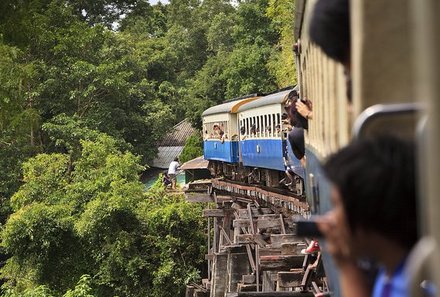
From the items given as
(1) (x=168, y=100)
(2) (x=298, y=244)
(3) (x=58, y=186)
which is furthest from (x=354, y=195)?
(1) (x=168, y=100)

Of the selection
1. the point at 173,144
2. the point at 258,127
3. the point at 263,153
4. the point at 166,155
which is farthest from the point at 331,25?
the point at 173,144

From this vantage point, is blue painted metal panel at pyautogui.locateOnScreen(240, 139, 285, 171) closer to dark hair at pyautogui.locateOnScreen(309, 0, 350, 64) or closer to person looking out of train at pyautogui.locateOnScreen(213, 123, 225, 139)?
person looking out of train at pyautogui.locateOnScreen(213, 123, 225, 139)

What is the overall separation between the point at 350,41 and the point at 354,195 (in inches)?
22.8

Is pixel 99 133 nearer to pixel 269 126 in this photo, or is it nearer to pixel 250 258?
pixel 250 258

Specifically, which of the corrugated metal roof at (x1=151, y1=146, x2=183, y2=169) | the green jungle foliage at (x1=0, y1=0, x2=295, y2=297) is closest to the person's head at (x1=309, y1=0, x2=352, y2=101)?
the green jungle foliage at (x1=0, y1=0, x2=295, y2=297)

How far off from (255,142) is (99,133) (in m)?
12.4

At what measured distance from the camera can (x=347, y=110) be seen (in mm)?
2102

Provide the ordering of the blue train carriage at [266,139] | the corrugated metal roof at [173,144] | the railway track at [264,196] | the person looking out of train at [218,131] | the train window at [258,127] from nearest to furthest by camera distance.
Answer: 1. the railway track at [264,196]
2. the blue train carriage at [266,139]
3. the train window at [258,127]
4. the person looking out of train at [218,131]
5. the corrugated metal roof at [173,144]

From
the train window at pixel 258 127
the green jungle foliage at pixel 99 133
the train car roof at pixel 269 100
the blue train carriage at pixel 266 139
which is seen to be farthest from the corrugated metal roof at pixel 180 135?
the train window at pixel 258 127

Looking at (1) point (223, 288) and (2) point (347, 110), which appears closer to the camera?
(2) point (347, 110)

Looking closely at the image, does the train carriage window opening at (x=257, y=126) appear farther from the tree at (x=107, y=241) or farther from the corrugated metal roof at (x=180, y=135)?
the corrugated metal roof at (x=180, y=135)

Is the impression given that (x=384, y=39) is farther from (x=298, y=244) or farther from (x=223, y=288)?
(x=223, y=288)

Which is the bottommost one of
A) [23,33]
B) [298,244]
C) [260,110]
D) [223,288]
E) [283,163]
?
[223,288]

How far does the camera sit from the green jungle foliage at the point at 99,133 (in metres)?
15.2
